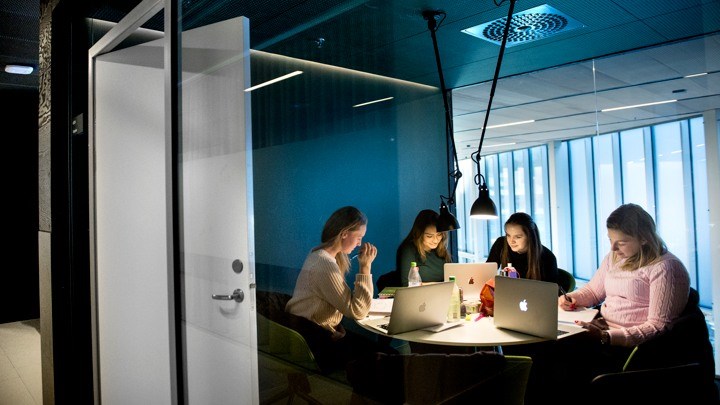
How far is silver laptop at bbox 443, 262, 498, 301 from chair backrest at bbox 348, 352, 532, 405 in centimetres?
94

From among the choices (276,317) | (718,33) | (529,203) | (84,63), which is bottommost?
(276,317)

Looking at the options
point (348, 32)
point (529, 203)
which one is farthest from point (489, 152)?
point (348, 32)

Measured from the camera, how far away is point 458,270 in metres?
2.83

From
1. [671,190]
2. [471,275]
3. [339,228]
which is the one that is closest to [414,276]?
[471,275]

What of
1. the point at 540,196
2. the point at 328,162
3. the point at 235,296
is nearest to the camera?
the point at 235,296

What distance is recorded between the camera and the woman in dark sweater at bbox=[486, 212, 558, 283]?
3.11m

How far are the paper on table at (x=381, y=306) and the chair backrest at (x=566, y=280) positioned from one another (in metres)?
1.19

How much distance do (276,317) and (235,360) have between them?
0.23 metres

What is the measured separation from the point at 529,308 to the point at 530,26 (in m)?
1.90

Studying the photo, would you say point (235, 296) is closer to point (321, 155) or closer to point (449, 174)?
point (321, 155)

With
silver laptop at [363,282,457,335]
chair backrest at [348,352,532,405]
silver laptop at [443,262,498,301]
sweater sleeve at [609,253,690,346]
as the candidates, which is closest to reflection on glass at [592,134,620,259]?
sweater sleeve at [609,253,690,346]

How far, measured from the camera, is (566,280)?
3023 mm

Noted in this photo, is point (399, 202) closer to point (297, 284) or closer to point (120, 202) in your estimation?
point (297, 284)

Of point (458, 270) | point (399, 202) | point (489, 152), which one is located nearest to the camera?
point (399, 202)
